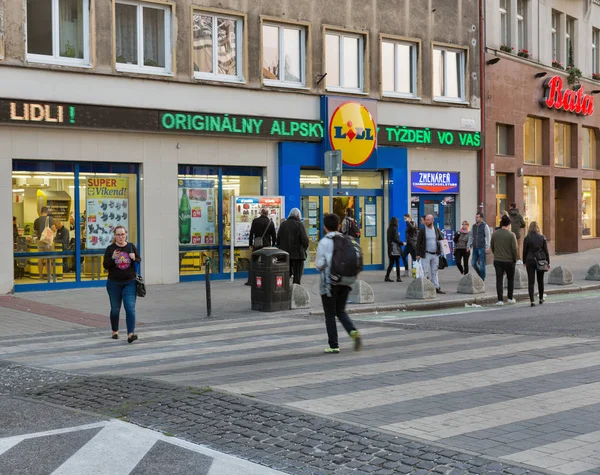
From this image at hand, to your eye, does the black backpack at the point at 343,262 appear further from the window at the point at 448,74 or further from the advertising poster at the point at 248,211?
the window at the point at 448,74

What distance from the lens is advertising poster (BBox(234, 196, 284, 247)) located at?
21.2 metres

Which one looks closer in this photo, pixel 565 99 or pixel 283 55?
pixel 283 55

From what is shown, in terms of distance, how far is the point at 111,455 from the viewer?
5988 mm

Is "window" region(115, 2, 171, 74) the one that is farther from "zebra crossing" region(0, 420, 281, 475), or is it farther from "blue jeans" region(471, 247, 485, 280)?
"zebra crossing" region(0, 420, 281, 475)

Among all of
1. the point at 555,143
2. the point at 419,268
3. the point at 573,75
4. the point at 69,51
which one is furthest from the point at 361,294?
the point at 573,75

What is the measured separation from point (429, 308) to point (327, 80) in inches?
350

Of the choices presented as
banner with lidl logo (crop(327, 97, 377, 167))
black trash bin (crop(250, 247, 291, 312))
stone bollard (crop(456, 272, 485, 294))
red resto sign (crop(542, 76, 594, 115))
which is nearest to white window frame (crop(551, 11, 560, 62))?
red resto sign (crop(542, 76, 594, 115))

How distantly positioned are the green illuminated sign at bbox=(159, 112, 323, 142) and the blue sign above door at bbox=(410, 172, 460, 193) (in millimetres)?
3973

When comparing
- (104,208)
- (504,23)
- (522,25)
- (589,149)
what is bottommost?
(104,208)

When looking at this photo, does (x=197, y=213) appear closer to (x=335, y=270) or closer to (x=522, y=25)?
(x=335, y=270)

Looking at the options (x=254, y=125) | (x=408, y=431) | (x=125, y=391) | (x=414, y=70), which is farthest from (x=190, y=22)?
(x=408, y=431)

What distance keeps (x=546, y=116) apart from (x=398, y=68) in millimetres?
A: 8359

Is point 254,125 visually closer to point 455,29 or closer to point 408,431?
point 455,29

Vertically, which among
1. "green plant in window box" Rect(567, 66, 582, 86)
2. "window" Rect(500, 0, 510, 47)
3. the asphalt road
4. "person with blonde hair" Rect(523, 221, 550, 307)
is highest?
"window" Rect(500, 0, 510, 47)
